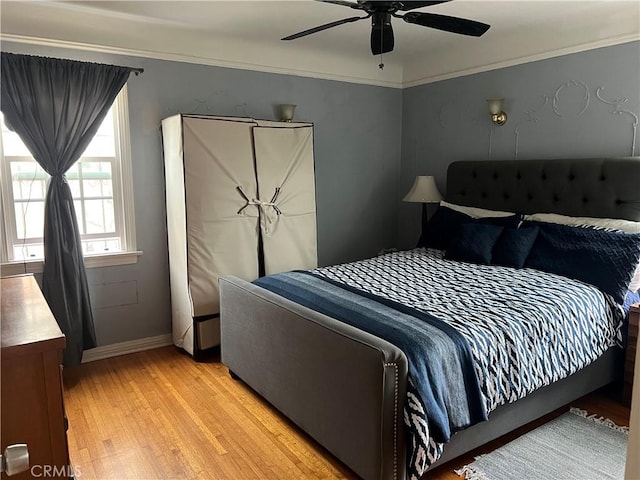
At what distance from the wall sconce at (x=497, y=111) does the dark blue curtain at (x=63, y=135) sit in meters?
2.77

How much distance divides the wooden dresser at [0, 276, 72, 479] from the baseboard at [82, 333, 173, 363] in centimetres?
222

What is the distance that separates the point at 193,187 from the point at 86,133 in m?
0.78

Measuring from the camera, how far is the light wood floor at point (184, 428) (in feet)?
7.49

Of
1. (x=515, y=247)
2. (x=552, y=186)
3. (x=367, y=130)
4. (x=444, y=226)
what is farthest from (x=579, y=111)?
(x=367, y=130)

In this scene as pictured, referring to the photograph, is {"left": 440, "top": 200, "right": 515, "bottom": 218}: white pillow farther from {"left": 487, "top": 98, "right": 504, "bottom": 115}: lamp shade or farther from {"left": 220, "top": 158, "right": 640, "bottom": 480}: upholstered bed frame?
{"left": 487, "top": 98, "right": 504, "bottom": 115}: lamp shade

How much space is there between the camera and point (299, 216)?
12.8 ft

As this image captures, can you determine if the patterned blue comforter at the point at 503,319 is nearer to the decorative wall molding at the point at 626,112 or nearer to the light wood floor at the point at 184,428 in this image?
the light wood floor at the point at 184,428

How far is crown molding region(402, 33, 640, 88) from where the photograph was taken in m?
3.25

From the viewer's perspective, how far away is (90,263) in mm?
3449

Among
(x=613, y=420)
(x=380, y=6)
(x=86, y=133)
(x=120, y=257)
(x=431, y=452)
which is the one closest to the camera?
(x=431, y=452)

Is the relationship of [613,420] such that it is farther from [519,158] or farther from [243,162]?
[243,162]

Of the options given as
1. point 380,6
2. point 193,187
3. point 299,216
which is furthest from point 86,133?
point 380,6

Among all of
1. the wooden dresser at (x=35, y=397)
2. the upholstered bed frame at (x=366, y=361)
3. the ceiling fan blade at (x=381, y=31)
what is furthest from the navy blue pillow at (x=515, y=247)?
the wooden dresser at (x=35, y=397)

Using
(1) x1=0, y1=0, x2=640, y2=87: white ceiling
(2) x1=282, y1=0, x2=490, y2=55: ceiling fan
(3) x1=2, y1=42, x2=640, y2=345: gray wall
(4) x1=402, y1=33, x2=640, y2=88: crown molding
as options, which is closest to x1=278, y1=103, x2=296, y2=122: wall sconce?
(3) x1=2, y1=42, x2=640, y2=345: gray wall
